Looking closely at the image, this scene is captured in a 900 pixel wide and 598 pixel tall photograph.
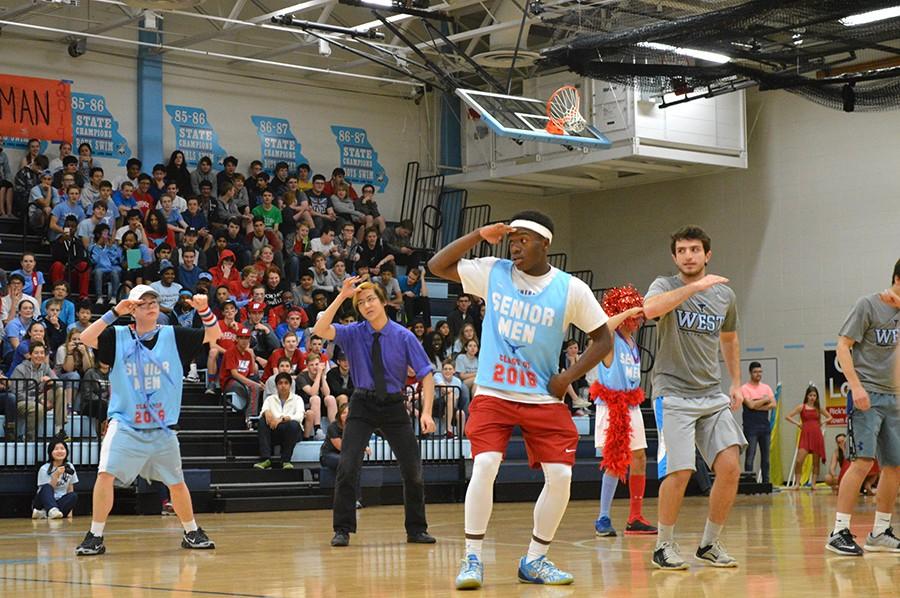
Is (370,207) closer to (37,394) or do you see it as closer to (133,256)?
(133,256)

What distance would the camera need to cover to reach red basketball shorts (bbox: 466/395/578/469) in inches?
254

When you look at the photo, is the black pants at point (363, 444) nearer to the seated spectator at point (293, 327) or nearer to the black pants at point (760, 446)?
the seated spectator at point (293, 327)

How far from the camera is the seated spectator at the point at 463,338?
19.7m

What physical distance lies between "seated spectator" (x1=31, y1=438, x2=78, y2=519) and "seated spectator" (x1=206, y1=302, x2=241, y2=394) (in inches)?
134

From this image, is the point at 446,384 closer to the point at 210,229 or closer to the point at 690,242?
the point at 210,229

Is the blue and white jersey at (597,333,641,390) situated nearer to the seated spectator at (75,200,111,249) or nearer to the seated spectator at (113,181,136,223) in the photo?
the seated spectator at (75,200,111,249)

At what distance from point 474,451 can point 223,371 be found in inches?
434

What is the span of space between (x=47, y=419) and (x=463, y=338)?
705 centimetres

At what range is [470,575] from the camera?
6.31m

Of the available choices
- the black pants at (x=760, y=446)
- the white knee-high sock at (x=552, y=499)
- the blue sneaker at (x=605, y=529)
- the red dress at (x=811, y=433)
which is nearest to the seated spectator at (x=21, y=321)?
the blue sneaker at (x=605, y=529)

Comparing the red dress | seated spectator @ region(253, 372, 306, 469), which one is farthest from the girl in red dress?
seated spectator @ region(253, 372, 306, 469)

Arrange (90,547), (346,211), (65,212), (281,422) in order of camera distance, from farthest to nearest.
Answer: (346,211), (65,212), (281,422), (90,547)

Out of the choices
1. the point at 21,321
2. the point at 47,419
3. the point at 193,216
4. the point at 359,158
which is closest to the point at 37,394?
the point at 47,419

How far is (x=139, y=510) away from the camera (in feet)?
47.2
